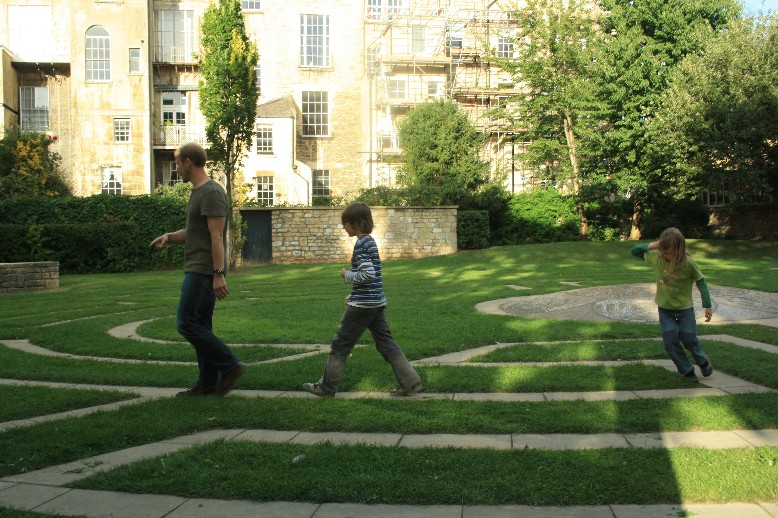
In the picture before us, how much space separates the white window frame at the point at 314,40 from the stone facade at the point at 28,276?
89.5 ft

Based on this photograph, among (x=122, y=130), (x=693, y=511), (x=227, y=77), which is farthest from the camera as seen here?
(x=122, y=130)

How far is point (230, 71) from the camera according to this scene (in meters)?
24.2

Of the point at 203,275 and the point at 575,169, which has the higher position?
the point at 575,169

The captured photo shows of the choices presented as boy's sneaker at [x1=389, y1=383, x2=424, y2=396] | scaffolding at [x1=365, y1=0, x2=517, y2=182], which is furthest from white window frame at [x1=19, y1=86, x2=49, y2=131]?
boy's sneaker at [x1=389, y1=383, x2=424, y2=396]

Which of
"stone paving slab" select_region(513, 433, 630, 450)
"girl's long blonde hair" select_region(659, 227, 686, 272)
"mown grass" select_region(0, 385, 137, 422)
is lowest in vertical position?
"mown grass" select_region(0, 385, 137, 422)

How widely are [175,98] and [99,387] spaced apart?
3823 centimetres

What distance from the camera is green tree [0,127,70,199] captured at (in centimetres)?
3478

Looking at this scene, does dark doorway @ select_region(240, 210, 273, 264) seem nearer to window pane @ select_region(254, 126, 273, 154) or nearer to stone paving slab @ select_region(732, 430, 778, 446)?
window pane @ select_region(254, 126, 273, 154)

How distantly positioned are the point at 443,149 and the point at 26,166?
70.5 ft

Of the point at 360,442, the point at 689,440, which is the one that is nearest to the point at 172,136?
the point at 360,442

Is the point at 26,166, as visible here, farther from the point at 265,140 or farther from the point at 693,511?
the point at 693,511

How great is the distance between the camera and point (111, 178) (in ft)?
132

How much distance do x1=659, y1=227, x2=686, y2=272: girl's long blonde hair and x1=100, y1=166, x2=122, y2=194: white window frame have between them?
123 feet

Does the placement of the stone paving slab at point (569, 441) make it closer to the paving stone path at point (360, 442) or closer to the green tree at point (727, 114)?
the paving stone path at point (360, 442)
